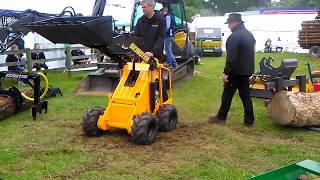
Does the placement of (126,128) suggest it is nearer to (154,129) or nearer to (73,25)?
(154,129)

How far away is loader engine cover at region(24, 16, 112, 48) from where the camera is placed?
6242 mm

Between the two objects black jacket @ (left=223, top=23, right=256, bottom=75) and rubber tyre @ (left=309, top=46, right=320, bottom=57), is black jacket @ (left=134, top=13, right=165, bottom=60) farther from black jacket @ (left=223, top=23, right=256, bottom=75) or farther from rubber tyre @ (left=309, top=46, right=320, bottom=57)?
rubber tyre @ (left=309, top=46, right=320, bottom=57)

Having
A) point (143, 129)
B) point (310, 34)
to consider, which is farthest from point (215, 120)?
point (310, 34)

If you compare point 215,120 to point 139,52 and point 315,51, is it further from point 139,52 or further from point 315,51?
point 315,51

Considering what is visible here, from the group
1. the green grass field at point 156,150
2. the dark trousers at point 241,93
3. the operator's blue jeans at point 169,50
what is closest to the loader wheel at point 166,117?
the green grass field at point 156,150

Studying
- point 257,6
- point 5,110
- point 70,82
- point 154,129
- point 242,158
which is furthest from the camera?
point 257,6

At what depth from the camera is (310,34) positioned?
23484mm

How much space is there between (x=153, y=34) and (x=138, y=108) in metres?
1.27

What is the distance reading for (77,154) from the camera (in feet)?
19.9

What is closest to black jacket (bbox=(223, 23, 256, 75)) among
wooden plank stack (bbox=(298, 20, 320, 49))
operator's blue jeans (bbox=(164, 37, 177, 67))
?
operator's blue jeans (bbox=(164, 37, 177, 67))

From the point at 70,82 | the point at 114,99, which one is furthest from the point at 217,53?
the point at 114,99

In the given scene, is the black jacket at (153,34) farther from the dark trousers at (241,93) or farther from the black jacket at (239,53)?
the dark trousers at (241,93)

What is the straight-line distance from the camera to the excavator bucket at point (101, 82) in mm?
11008

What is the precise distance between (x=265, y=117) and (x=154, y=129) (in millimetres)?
2707
